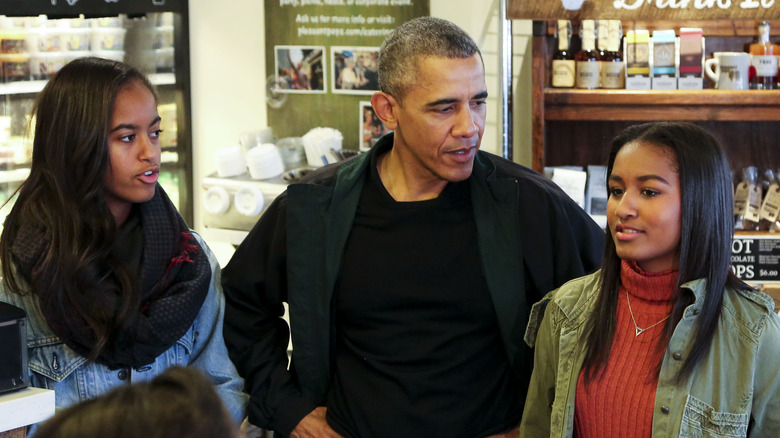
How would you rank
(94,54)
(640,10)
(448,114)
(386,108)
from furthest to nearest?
(94,54)
(640,10)
(386,108)
(448,114)

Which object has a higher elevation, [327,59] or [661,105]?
[327,59]

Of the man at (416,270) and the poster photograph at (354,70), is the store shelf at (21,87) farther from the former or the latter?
the man at (416,270)

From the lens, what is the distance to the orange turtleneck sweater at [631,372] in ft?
5.73

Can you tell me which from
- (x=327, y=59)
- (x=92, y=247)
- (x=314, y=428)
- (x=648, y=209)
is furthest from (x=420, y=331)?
(x=327, y=59)

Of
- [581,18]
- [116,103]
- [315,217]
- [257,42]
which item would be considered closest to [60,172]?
[116,103]

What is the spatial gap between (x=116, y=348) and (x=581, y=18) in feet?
5.85

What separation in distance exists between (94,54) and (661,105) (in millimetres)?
2155

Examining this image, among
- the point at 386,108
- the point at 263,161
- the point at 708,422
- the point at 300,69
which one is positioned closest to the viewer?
the point at 708,422

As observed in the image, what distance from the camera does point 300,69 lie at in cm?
382

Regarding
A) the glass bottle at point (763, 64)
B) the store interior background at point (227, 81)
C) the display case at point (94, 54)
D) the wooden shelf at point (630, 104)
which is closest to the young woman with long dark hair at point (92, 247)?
the display case at point (94, 54)

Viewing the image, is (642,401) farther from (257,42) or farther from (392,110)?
(257,42)

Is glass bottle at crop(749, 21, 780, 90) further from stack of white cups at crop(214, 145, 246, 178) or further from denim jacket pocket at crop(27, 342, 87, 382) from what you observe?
denim jacket pocket at crop(27, 342, 87, 382)

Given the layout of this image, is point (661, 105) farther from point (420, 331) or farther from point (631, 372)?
point (631, 372)

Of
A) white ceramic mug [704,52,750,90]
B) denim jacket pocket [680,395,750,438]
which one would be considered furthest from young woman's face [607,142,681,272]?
white ceramic mug [704,52,750,90]
